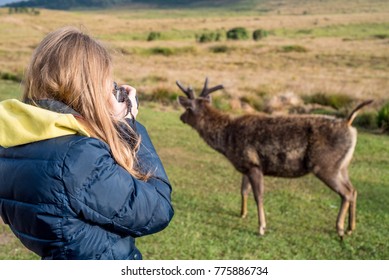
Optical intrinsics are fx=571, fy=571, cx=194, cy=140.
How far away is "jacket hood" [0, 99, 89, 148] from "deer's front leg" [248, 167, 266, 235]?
481 centimetres

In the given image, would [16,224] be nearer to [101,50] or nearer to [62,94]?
[62,94]

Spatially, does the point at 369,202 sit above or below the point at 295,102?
above

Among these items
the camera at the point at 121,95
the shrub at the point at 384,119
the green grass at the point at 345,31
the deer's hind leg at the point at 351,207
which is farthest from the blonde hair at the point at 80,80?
the green grass at the point at 345,31

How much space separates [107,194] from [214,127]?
18.1 ft

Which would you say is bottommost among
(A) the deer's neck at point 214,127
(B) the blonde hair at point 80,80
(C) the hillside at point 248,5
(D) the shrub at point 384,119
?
(C) the hillside at point 248,5

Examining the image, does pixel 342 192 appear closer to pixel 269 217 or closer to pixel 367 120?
pixel 269 217

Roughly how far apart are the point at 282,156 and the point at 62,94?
15.6 ft

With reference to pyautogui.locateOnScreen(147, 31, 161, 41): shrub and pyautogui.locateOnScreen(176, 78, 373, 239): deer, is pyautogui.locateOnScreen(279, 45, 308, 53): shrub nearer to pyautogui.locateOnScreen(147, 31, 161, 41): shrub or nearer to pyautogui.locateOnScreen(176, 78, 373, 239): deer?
pyautogui.locateOnScreen(147, 31, 161, 41): shrub

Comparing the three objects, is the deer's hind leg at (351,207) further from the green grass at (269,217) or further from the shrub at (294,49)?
the shrub at (294,49)

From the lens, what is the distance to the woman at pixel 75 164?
2012 millimetres

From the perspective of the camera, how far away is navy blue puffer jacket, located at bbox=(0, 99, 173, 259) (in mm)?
1997

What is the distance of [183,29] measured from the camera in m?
83.2

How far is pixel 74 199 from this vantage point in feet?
6.60

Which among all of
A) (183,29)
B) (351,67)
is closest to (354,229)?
(351,67)
